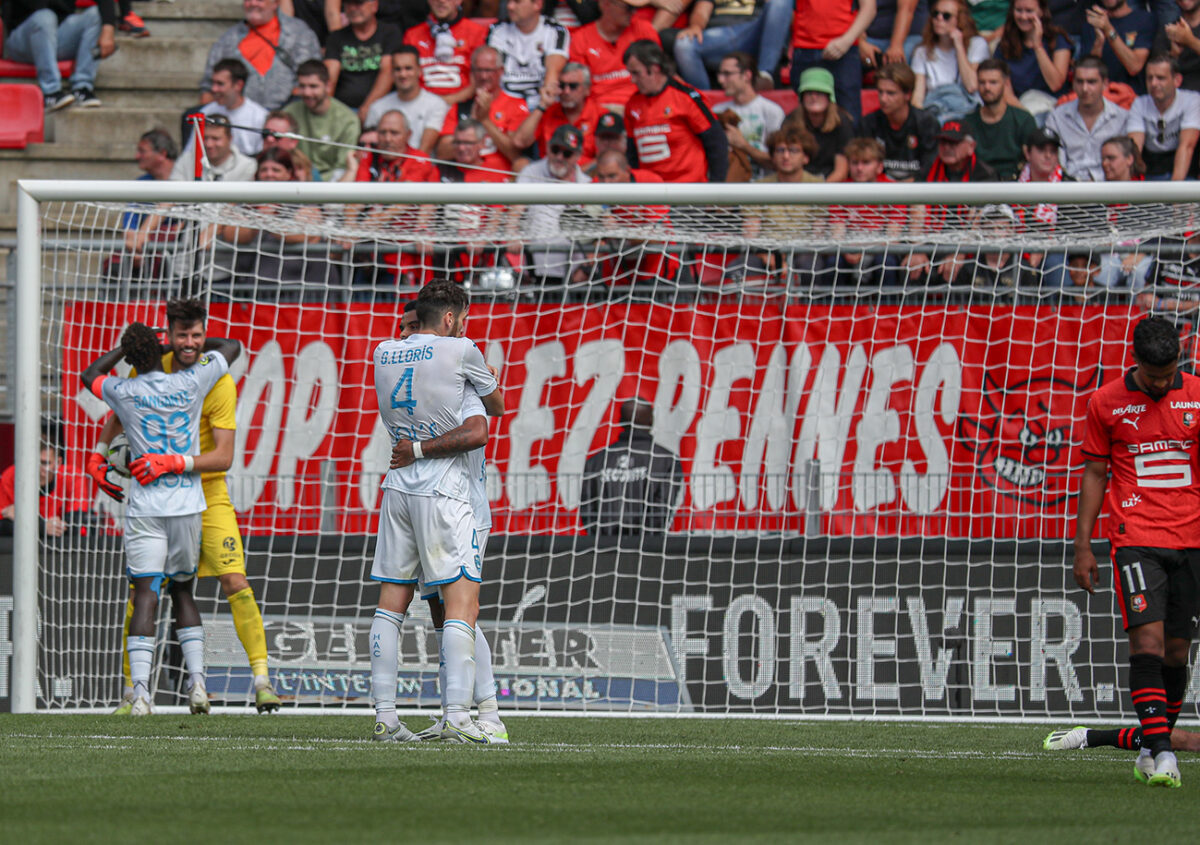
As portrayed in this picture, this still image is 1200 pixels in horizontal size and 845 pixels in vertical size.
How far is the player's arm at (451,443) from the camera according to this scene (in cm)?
692

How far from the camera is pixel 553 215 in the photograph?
11023mm

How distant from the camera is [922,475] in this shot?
33.9 feet

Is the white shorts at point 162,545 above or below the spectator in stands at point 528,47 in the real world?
below

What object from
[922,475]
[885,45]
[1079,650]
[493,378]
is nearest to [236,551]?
[493,378]

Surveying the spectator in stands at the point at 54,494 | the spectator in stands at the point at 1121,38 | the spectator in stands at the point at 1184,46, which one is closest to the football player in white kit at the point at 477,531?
the spectator in stands at the point at 54,494

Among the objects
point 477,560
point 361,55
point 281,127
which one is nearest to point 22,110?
point 281,127

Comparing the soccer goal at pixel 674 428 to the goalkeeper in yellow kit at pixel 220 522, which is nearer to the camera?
the goalkeeper in yellow kit at pixel 220 522

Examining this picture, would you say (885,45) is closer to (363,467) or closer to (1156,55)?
(1156,55)

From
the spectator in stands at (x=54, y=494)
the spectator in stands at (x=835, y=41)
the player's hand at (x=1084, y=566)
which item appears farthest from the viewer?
the spectator in stands at (x=835, y=41)

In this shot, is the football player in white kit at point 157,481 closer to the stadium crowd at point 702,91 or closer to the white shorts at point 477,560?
the white shorts at point 477,560

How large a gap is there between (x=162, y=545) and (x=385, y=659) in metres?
2.31

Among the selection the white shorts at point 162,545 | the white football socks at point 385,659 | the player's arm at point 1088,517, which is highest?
the player's arm at point 1088,517

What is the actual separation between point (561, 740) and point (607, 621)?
2466mm

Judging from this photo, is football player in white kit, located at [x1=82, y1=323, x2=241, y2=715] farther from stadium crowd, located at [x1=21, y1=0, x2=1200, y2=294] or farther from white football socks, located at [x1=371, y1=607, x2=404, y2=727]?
stadium crowd, located at [x1=21, y1=0, x2=1200, y2=294]
